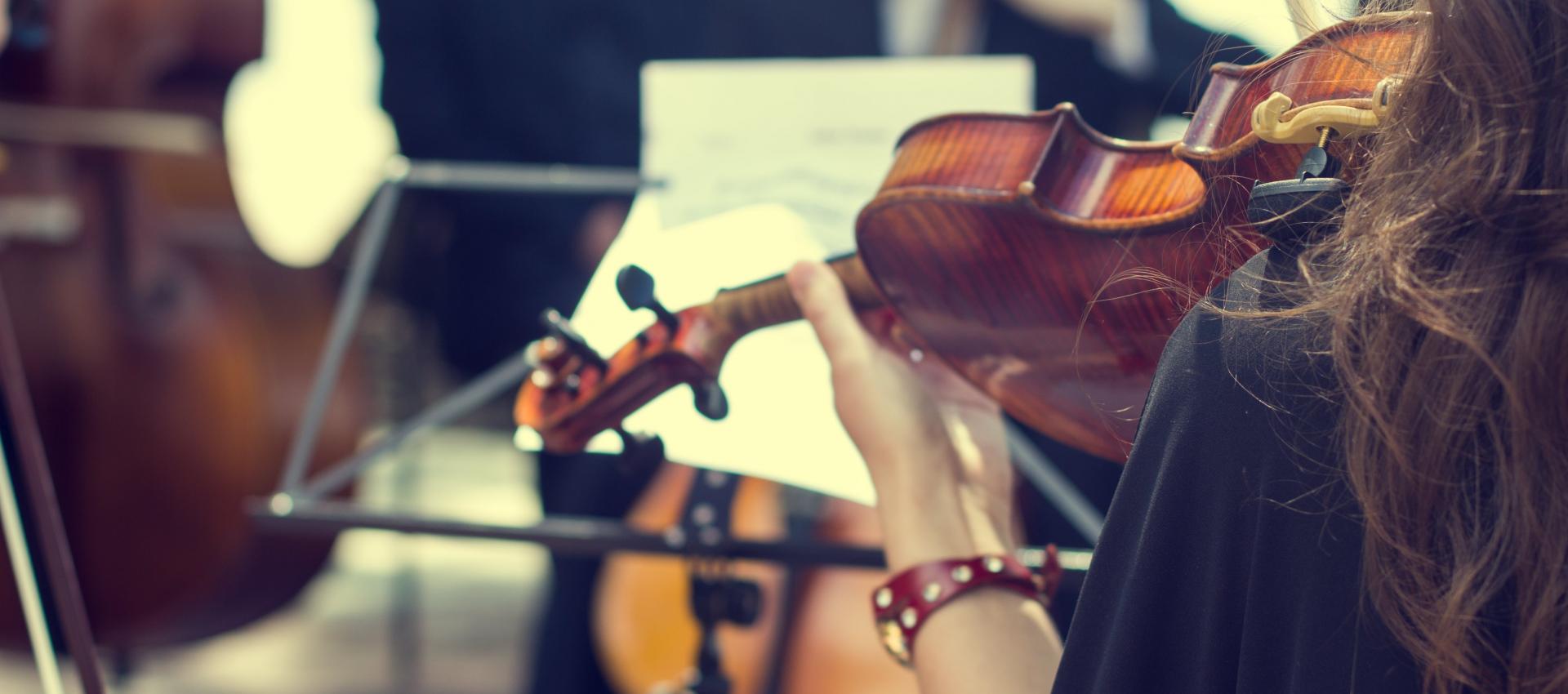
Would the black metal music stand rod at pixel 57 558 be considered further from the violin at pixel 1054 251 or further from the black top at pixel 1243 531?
the black top at pixel 1243 531

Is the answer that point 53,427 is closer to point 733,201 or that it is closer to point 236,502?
point 236,502

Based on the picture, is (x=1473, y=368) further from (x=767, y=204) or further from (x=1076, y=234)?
(x=767, y=204)

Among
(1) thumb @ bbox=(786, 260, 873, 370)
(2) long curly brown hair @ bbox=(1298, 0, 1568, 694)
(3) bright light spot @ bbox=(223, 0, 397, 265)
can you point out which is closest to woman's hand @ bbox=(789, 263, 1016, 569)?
(1) thumb @ bbox=(786, 260, 873, 370)

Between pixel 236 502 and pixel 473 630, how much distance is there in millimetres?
593

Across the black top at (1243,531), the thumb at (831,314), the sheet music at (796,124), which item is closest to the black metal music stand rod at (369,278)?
the sheet music at (796,124)

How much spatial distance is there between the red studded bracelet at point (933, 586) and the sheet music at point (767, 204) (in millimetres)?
110

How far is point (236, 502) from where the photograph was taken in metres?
Result: 1.39

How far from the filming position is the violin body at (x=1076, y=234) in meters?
0.46

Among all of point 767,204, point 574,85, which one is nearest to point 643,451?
point 767,204

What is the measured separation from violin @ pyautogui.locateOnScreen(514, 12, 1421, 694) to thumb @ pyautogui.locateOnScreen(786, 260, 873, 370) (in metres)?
0.01

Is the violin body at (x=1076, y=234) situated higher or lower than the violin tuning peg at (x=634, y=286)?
higher

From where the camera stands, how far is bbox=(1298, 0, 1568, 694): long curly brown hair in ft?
1.07

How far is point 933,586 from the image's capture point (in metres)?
0.53

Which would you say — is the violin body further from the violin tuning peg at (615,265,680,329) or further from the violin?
the violin tuning peg at (615,265,680,329)
